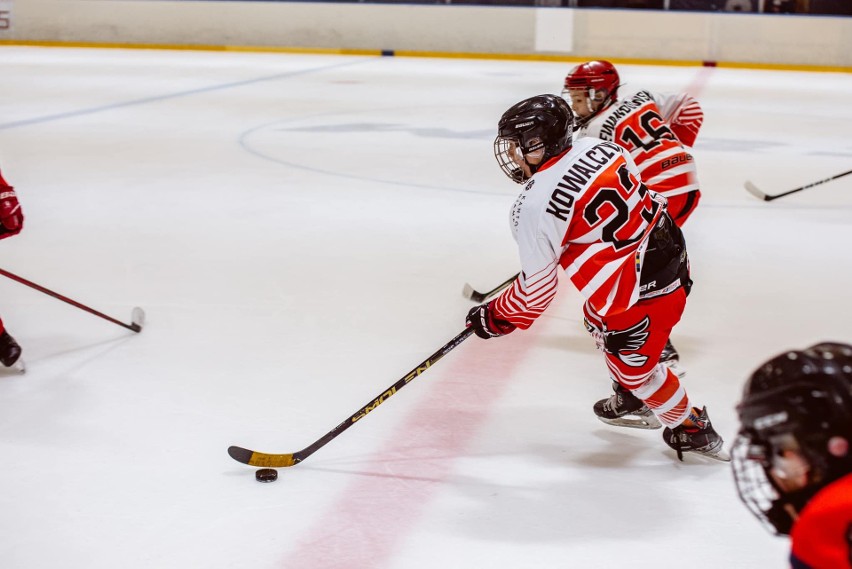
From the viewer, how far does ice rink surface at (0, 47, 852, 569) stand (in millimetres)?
2068

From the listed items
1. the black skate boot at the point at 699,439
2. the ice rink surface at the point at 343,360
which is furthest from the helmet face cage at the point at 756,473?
the black skate boot at the point at 699,439

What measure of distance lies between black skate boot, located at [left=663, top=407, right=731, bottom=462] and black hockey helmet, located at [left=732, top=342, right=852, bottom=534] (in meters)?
1.38

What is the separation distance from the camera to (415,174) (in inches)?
241

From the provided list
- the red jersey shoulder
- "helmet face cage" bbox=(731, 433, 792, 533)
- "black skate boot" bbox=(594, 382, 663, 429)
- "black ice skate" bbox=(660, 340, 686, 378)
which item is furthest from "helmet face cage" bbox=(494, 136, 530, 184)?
the red jersey shoulder

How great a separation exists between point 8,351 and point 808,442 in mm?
2469

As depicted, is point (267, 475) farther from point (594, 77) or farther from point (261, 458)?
point (594, 77)

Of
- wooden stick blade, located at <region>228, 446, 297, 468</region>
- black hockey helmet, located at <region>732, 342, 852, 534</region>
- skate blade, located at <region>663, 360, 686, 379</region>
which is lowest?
skate blade, located at <region>663, 360, 686, 379</region>

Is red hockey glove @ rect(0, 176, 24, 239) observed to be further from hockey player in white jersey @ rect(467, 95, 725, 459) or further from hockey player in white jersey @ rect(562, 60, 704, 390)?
hockey player in white jersey @ rect(562, 60, 704, 390)

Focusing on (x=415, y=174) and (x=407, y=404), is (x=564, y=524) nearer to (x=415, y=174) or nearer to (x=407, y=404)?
(x=407, y=404)

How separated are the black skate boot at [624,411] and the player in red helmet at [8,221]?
1.64m

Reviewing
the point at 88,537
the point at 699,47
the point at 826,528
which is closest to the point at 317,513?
the point at 88,537

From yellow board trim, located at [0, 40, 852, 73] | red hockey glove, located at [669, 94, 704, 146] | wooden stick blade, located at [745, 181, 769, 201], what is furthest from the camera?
yellow board trim, located at [0, 40, 852, 73]

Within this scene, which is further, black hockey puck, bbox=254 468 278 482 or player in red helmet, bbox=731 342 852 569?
black hockey puck, bbox=254 468 278 482

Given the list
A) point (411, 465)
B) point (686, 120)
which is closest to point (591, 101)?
point (686, 120)
